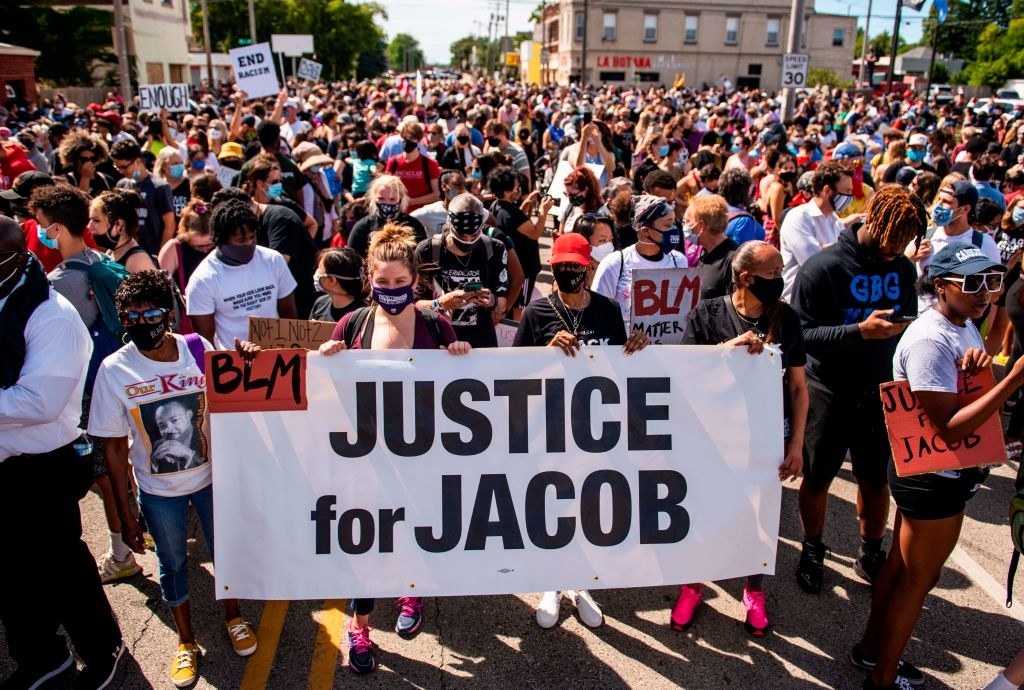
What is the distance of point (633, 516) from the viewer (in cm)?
364

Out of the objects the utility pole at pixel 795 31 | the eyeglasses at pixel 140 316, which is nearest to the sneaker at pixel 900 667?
the eyeglasses at pixel 140 316

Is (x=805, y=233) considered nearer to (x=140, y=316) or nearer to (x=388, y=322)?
(x=388, y=322)

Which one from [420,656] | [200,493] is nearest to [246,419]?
[200,493]

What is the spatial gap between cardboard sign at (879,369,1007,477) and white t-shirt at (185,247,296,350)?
337 centimetres

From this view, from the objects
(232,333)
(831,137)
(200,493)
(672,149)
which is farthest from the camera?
(831,137)

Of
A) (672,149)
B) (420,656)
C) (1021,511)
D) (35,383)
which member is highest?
(672,149)

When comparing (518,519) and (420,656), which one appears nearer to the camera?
(518,519)

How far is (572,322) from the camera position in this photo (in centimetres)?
409

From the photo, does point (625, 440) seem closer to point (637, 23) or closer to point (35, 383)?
point (35, 383)

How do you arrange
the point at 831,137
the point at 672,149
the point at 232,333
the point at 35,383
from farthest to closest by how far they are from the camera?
the point at 831,137
the point at 672,149
the point at 232,333
the point at 35,383

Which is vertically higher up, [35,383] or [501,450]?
[35,383]

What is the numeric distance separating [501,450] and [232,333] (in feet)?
6.56

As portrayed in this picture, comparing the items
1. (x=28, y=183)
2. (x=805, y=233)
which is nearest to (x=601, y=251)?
(x=805, y=233)

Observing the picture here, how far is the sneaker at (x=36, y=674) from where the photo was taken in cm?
355
